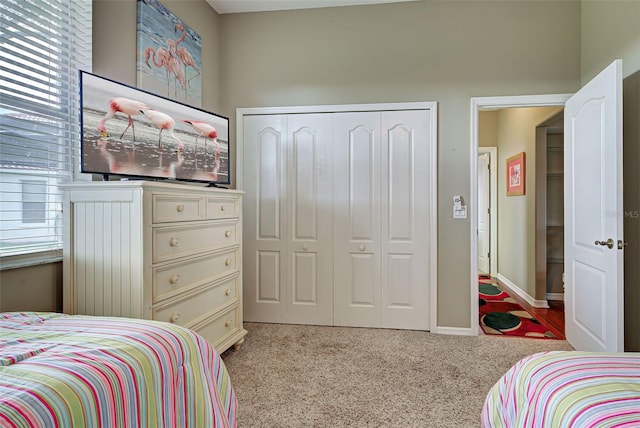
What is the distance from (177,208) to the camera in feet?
6.57

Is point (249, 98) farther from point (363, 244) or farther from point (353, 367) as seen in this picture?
point (353, 367)

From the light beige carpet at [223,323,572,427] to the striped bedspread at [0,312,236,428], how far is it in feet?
2.00

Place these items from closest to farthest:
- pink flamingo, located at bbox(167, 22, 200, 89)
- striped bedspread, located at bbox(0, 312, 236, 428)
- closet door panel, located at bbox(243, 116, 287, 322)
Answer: striped bedspread, located at bbox(0, 312, 236, 428), pink flamingo, located at bbox(167, 22, 200, 89), closet door panel, located at bbox(243, 116, 287, 322)

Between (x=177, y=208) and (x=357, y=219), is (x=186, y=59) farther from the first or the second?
(x=357, y=219)

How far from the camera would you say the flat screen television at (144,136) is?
5.90 ft

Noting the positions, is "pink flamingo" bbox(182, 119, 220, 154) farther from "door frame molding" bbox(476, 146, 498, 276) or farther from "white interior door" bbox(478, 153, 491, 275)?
"white interior door" bbox(478, 153, 491, 275)

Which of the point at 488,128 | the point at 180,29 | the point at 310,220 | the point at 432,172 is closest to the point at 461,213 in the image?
the point at 432,172

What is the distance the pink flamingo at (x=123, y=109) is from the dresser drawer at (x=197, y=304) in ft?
3.10

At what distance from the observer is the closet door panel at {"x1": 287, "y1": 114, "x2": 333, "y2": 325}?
11.1 feet

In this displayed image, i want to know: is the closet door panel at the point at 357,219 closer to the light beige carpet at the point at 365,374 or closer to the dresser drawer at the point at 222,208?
the light beige carpet at the point at 365,374

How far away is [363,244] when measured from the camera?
11.0ft

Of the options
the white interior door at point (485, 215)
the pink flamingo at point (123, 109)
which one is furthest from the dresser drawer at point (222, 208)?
the white interior door at point (485, 215)

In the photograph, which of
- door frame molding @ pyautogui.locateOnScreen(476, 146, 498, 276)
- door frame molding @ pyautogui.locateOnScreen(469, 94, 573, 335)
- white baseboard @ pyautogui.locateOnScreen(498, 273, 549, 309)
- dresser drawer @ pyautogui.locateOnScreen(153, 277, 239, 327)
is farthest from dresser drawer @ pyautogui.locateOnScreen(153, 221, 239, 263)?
door frame molding @ pyautogui.locateOnScreen(476, 146, 498, 276)

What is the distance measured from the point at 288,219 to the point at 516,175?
322 centimetres
